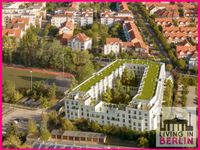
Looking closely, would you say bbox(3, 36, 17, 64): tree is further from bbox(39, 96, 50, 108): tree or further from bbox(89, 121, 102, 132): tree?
bbox(89, 121, 102, 132): tree

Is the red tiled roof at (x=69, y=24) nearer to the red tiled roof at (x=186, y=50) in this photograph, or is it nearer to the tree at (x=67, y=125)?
the red tiled roof at (x=186, y=50)

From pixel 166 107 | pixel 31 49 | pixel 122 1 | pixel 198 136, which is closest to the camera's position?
pixel 198 136

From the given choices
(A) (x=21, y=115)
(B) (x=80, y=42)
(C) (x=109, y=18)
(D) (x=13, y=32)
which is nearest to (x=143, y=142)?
(A) (x=21, y=115)

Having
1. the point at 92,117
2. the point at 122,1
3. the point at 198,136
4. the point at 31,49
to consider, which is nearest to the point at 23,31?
the point at 31,49

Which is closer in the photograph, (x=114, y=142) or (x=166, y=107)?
(x=114, y=142)

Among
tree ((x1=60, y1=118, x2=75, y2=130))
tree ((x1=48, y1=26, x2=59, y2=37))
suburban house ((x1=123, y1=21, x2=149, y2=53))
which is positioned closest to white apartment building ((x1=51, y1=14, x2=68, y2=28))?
tree ((x1=48, y1=26, x2=59, y2=37))

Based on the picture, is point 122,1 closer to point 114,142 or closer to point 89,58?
point 89,58

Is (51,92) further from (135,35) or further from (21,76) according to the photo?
(135,35)
